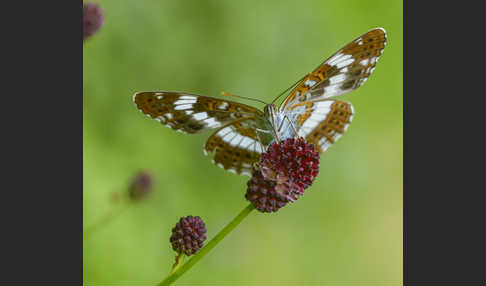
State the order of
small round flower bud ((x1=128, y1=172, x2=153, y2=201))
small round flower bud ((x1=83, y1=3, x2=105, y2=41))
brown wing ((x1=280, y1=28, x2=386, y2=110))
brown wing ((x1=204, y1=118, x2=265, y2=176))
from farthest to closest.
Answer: small round flower bud ((x1=128, y1=172, x2=153, y2=201)), brown wing ((x1=204, y1=118, x2=265, y2=176)), brown wing ((x1=280, y1=28, x2=386, y2=110)), small round flower bud ((x1=83, y1=3, x2=105, y2=41))

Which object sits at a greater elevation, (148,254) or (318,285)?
(148,254)

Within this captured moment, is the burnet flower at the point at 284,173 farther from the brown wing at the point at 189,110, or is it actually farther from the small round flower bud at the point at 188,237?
the brown wing at the point at 189,110

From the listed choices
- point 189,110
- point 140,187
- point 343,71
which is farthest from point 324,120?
point 140,187

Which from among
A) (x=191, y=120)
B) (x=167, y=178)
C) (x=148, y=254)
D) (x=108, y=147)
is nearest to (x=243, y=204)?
(x=167, y=178)

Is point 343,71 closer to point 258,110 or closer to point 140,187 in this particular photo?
point 258,110

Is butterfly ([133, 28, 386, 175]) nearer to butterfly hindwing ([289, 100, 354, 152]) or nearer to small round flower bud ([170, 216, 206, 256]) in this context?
butterfly hindwing ([289, 100, 354, 152])

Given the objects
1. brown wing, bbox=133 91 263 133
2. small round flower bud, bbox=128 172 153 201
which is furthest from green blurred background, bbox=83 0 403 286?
brown wing, bbox=133 91 263 133

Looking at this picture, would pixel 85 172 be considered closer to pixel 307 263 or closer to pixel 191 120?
pixel 191 120
